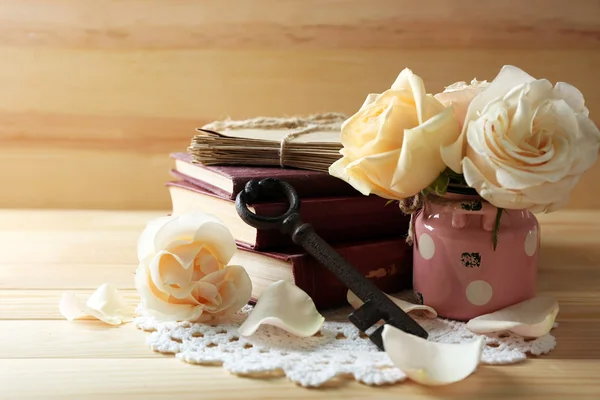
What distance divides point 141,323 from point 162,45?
78 centimetres

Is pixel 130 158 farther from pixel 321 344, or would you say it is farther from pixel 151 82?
pixel 321 344

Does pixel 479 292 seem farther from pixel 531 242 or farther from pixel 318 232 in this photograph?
pixel 318 232

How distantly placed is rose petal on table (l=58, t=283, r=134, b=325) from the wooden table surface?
0.04 ft

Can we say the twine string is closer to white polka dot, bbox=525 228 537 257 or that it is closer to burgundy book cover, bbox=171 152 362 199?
burgundy book cover, bbox=171 152 362 199

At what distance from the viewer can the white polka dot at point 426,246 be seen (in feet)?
2.41

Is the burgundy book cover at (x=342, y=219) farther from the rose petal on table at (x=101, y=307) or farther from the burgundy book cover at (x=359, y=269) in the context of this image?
the rose petal on table at (x=101, y=307)

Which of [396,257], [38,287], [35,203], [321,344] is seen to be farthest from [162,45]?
[321,344]

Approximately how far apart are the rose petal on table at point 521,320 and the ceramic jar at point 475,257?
0.06 ft

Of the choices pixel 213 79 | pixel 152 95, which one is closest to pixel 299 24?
pixel 213 79

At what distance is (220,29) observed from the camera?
135cm

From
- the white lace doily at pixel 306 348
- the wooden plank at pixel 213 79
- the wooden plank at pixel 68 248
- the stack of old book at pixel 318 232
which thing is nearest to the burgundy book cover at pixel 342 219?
the stack of old book at pixel 318 232

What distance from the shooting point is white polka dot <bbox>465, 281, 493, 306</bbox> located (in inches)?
28.0

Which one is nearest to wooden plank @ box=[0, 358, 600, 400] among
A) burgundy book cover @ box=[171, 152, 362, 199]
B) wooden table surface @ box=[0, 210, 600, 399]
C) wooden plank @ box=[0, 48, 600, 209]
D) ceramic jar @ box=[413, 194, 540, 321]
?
wooden table surface @ box=[0, 210, 600, 399]

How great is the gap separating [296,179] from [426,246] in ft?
0.57
